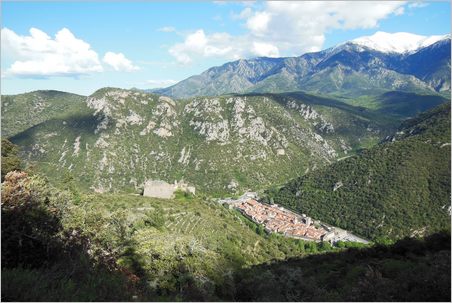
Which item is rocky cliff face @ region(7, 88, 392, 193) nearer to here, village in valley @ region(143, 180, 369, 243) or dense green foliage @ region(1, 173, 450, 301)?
village in valley @ region(143, 180, 369, 243)

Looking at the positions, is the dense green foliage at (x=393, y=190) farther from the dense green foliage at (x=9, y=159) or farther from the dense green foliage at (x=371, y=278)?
the dense green foliage at (x=9, y=159)

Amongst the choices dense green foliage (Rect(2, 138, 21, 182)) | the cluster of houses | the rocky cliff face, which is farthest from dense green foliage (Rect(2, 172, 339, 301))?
the rocky cliff face

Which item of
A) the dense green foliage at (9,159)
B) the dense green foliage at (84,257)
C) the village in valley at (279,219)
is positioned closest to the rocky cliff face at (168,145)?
the village in valley at (279,219)

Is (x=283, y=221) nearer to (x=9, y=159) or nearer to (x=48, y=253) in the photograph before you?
(x=9, y=159)

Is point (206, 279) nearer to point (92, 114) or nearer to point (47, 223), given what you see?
point (47, 223)

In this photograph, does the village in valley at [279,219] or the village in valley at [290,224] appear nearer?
the village in valley at [279,219]
